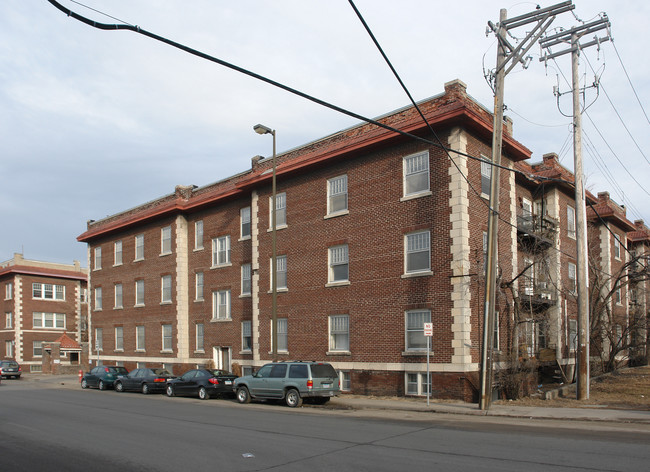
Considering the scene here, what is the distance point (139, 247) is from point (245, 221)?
11.6 metres

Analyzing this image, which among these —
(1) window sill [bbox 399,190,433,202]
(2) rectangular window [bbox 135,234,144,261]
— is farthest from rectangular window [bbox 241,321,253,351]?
(2) rectangular window [bbox 135,234,144,261]

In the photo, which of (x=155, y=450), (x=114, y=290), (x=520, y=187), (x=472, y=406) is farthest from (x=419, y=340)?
(x=114, y=290)

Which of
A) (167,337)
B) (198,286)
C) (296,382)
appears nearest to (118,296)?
(167,337)

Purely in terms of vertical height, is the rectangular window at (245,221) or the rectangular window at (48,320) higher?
the rectangular window at (245,221)

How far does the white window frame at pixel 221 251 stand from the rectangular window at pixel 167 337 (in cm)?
598

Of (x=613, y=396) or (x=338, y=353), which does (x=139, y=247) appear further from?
(x=613, y=396)

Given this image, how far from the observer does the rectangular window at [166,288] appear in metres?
36.9

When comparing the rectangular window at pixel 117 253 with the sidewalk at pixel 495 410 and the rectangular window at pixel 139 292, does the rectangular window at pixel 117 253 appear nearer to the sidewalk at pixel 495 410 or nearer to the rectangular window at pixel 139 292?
the rectangular window at pixel 139 292

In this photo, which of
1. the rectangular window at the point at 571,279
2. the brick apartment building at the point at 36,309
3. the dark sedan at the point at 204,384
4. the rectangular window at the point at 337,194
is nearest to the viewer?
the dark sedan at the point at 204,384

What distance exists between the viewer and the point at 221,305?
33312mm

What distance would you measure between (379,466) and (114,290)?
35986 millimetres

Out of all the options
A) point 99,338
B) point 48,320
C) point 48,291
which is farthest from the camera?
point 48,291

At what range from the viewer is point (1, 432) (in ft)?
48.1

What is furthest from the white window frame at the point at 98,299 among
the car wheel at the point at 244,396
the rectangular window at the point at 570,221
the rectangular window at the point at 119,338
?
the rectangular window at the point at 570,221
